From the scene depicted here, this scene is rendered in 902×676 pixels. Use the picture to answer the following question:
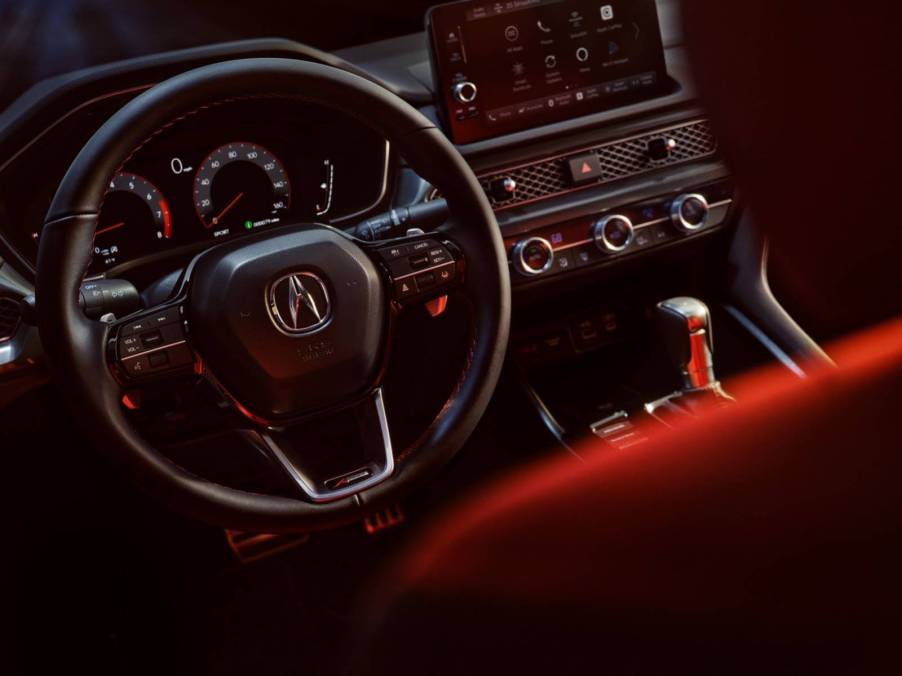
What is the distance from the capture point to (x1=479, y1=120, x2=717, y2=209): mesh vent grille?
4.61ft

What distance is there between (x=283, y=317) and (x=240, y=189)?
1.25 ft

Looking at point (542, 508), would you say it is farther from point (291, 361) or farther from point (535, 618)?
point (291, 361)

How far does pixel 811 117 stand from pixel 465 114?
0.53 meters

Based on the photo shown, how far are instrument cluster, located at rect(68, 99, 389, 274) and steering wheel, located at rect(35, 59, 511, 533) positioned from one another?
10.6 inches

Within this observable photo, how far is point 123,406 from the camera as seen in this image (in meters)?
0.90

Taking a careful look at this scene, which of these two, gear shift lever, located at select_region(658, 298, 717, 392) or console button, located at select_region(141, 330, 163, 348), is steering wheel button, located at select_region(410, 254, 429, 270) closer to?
console button, located at select_region(141, 330, 163, 348)

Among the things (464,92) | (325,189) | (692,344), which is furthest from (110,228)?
(692,344)

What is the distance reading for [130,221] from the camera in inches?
48.2

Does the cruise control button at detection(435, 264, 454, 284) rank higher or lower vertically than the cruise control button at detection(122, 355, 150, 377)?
lower

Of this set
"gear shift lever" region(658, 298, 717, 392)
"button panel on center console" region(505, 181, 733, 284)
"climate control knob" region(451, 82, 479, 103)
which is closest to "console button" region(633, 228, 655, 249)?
"button panel on center console" region(505, 181, 733, 284)

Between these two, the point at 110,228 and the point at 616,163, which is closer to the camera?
the point at 110,228

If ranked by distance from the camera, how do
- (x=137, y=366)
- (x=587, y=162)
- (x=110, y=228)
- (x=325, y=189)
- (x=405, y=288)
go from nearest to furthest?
(x=137, y=366) → (x=405, y=288) → (x=110, y=228) → (x=325, y=189) → (x=587, y=162)

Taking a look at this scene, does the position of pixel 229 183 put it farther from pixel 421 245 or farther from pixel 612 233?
pixel 612 233

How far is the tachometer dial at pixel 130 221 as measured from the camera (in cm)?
121
